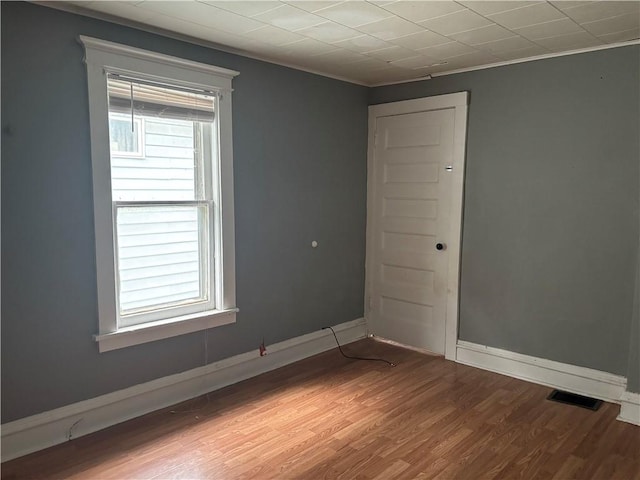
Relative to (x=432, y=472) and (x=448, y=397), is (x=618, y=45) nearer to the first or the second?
(x=448, y=397)

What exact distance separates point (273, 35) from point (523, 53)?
1.76 m

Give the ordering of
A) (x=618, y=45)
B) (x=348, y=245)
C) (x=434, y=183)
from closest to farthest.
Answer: (x=618, y=45)
(x=434, y=183)
(x=348, y=245)

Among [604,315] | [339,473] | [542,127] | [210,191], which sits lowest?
[339,473]

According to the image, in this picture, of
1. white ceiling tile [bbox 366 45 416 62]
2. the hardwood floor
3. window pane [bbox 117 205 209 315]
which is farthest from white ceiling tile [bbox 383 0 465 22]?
the hardwood floor

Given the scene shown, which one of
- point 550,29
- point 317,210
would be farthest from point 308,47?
point 550,29

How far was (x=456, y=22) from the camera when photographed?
2723 mm

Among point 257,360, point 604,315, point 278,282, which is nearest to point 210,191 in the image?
point 278,282

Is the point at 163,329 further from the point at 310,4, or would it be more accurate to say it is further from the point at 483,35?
Result: the point at 483,35

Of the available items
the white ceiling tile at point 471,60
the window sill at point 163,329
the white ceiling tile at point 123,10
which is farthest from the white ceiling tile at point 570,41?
the window sill at point 163,329

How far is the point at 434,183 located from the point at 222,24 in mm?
2162

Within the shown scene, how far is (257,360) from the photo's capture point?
146 inches

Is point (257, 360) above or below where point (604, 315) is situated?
below

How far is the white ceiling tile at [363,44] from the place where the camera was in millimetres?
3045

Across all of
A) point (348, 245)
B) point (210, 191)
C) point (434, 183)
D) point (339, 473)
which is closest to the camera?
point (339, 473)
